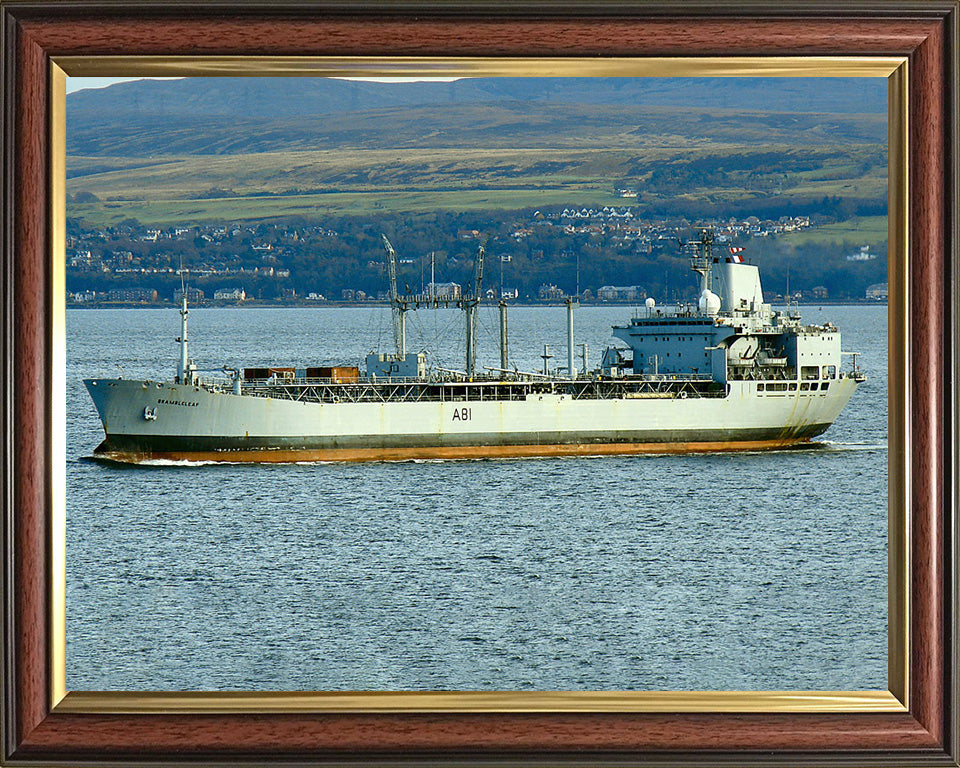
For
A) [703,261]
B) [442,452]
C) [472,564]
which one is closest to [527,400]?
[442,452]

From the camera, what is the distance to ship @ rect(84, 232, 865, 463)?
28234mm

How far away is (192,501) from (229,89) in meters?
17.5

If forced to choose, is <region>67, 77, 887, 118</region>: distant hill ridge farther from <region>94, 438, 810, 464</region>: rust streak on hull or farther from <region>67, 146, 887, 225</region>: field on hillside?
<region>94, 438, 810, 464</region>: rust streak on hull

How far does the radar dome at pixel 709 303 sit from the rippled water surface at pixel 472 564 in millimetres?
2244

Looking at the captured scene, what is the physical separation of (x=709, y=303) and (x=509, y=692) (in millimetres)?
28303

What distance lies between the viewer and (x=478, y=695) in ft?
16.4

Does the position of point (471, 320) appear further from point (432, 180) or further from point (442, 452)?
point (432, 180)

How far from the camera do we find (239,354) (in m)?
43.4

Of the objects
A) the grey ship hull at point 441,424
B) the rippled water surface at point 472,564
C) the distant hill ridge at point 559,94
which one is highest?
the distant hill ridge at point 559,94

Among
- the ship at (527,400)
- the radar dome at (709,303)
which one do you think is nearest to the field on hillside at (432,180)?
the ship at (527,400)

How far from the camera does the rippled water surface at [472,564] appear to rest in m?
6.51

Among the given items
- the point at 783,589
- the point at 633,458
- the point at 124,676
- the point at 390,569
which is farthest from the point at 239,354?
the point at 124,676

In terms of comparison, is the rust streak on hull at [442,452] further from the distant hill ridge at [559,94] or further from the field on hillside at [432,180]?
the distant hill ridge at [559,94]

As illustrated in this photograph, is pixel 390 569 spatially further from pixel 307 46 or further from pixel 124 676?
pixel 307 46
